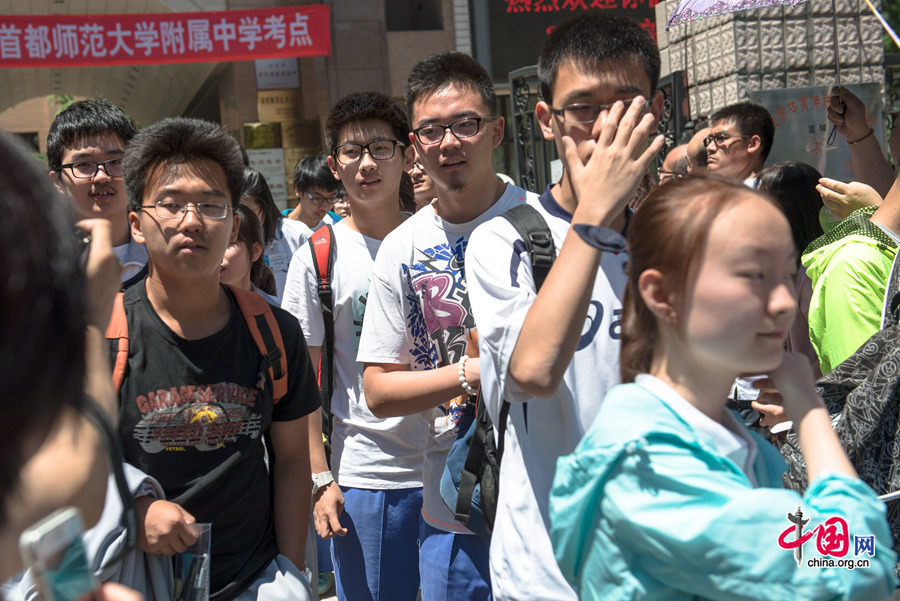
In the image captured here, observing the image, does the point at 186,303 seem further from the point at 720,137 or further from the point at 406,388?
the point at 720,137

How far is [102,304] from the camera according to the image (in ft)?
6.13

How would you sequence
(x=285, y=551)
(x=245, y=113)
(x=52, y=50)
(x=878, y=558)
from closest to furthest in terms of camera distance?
(x=878, y=558), (x=285, y=551), (x=52, y=50), (x=245, y=113)

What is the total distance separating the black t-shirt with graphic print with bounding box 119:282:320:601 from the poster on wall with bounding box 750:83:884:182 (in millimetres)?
6346

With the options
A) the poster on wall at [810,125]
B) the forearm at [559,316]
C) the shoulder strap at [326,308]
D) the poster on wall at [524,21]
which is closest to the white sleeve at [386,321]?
the shoulder strap at [326,308]

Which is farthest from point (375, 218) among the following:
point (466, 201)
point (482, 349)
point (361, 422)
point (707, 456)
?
point (707, 456)

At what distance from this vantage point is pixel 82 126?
4012 mm

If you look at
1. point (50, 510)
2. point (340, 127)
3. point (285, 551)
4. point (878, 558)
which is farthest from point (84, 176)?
point (878, 558)

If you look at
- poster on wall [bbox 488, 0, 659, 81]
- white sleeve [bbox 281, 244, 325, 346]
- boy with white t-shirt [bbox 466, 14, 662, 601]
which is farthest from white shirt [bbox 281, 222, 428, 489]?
poster on wall [bbox 488, 0, 659, 81]

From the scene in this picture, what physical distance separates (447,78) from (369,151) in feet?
2.80

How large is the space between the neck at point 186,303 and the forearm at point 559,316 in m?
1.16

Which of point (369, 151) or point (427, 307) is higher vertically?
point (369, 151)

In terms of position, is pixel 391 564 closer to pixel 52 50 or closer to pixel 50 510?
pixel 50 510

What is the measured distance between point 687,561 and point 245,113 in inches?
629

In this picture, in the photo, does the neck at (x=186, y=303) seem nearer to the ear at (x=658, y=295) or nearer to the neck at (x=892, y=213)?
the ear at (x=658, y=295)
